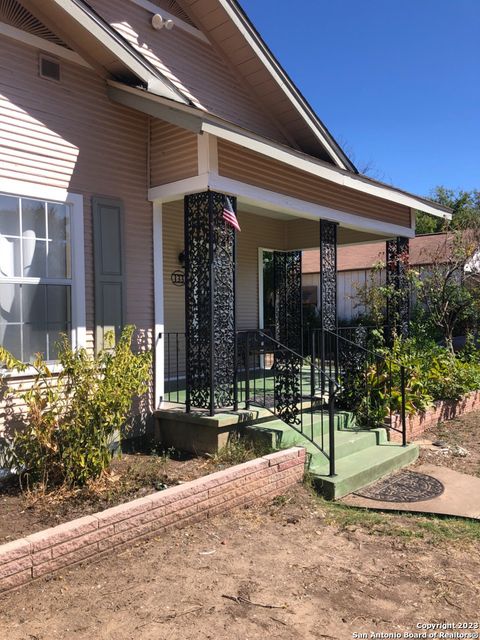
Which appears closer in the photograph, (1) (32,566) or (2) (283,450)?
(1) (32,566)

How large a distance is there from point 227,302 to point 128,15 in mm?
3658

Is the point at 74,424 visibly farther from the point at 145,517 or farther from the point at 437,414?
the point at 437,414

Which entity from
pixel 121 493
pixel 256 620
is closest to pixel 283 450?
pixel 121 493

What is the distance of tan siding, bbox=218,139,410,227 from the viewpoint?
19.1ft

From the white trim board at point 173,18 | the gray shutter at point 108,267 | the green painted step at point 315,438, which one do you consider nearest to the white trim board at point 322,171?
the gray shutter at point 108,267

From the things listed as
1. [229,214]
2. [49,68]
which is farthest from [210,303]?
[49,68]

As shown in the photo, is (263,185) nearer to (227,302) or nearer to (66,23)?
(227,302)

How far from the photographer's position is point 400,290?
923cm

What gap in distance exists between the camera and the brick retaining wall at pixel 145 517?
320 cm

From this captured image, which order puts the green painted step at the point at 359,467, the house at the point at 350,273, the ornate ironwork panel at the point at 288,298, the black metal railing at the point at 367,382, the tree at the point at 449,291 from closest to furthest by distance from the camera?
the green painted step at the point at 359,467 < the black metal railing at the point at 367,382 < the tree at the point at 449,291 < the ornate ironwork panel at the point at 288,298 < the house at the point at 350,273

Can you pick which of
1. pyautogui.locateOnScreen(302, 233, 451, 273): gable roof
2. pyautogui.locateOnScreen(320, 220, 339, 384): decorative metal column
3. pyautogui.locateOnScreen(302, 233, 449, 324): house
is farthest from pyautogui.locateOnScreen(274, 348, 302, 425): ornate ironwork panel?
pyautogui.locateOnScreen(302, 233, 451, 273): gable roof

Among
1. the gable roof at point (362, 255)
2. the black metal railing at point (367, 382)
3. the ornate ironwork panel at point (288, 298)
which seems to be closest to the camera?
the black metal railing at point (367, 382)

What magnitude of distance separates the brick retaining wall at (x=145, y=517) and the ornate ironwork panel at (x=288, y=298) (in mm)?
5476

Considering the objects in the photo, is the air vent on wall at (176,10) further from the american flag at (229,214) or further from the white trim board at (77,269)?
the white trim board at (77,269)
